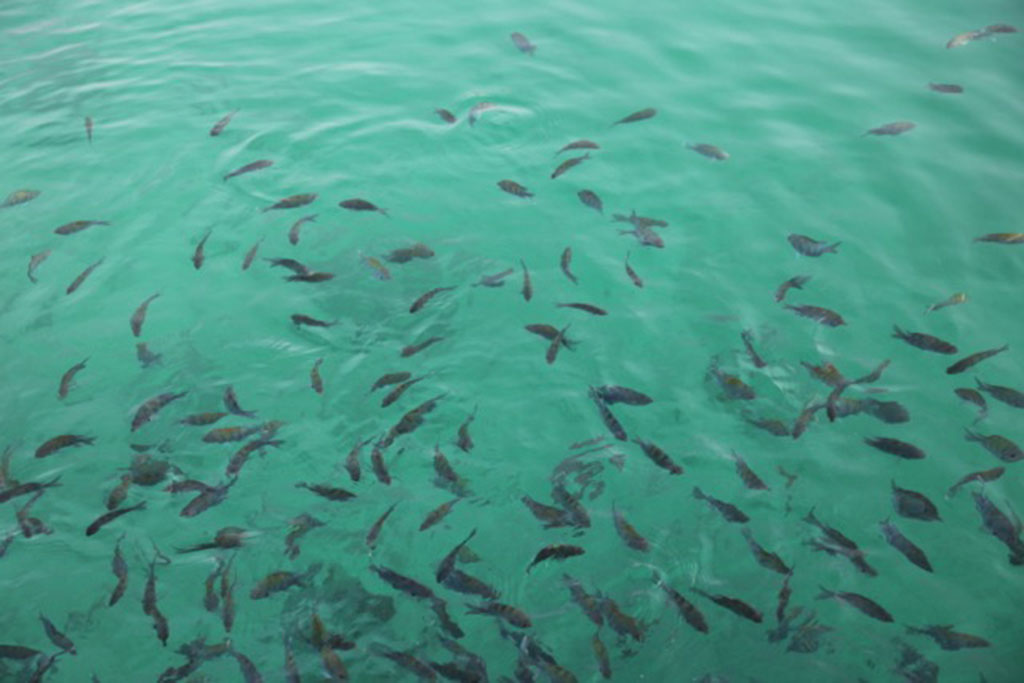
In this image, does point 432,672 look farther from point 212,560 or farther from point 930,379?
point 930,379

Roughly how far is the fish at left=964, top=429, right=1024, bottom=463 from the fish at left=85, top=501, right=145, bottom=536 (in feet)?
18.2

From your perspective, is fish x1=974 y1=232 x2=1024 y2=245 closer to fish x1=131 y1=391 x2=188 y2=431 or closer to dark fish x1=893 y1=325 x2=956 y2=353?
dark fish x1=893 y1=325 x2=956 y2=353

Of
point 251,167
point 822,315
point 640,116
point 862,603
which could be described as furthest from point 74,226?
point 862,603

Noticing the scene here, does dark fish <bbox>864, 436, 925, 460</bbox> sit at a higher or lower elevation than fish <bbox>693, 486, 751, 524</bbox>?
higher

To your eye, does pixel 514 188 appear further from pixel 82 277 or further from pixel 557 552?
pixel 82 277

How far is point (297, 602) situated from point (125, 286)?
361cm

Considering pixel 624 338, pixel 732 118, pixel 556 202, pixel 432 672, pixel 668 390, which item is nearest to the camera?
pixel 432 672

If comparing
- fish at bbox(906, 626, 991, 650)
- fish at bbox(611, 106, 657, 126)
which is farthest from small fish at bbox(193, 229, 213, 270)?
fish at bbox(906, 626, 991, 650)

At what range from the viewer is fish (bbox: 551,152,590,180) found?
A: 692 centimetres

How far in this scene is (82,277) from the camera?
610 cm

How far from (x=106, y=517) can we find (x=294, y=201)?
10.4 feet

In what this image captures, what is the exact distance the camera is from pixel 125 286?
6.30 meters

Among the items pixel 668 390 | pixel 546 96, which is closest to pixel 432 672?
pixel 668 390

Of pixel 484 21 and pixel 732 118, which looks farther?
pixel 484 21
